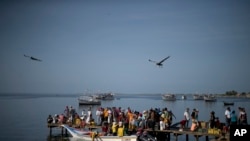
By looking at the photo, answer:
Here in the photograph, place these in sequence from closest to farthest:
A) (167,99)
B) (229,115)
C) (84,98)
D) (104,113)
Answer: (229,115) → (104,113) → (84,98) → (167,99)

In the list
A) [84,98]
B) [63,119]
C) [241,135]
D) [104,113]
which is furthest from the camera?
[84,98]

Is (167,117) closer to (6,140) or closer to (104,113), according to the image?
(104,113)

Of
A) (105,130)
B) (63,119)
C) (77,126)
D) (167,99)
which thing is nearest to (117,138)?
(105,130)

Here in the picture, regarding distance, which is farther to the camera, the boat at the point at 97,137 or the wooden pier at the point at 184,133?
the boat at the point at 97,137

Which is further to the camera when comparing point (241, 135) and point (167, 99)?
point (167, 99)

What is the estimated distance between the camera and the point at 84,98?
322 ft

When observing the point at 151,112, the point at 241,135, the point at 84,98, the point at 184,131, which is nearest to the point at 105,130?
the point at 151,112

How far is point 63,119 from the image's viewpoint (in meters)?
35.2

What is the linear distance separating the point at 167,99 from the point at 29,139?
109900 millimetres

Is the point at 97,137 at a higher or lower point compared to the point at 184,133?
lower

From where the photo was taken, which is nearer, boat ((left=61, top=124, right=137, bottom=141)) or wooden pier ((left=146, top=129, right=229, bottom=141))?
wooden pier ((left=146, top=129, right=229, bottom=141))

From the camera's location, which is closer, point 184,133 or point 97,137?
point 184,133

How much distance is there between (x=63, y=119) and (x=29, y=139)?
4.69 meters

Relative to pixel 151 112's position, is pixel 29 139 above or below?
below
